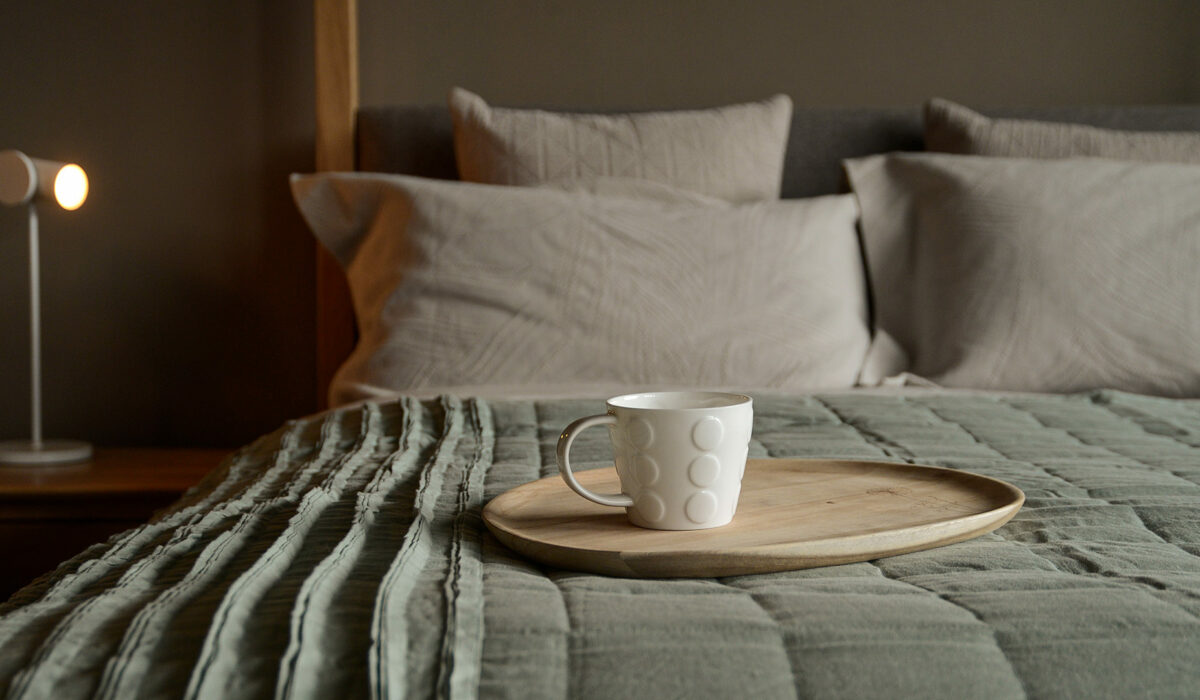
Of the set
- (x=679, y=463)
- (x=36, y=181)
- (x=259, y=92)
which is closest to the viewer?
(x=679, y=463)

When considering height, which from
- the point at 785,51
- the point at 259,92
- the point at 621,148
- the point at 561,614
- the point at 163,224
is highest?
the point at 785,51

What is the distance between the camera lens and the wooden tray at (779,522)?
0.56 m

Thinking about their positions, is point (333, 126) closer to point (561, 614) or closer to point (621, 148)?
point (621, 148)

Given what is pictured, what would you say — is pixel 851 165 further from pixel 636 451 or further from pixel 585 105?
pixel 636 451

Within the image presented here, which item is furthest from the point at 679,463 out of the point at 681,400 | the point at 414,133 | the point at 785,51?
the point at 785,51

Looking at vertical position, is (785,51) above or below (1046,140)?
above

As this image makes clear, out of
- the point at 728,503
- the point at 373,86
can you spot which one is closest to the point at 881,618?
the point at 728,503

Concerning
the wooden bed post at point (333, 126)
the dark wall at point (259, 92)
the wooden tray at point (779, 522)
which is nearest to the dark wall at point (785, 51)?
the dark wall at point (259, 92)

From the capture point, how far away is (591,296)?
1414 mm

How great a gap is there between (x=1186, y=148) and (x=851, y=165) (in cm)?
55

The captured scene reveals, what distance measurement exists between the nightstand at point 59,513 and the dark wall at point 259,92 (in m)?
0.44

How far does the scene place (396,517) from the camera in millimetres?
706

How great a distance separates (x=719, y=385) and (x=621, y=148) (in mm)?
499

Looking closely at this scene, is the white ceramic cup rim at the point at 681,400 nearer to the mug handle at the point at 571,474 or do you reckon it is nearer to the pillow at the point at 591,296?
the mug handle at the point at 571,474
